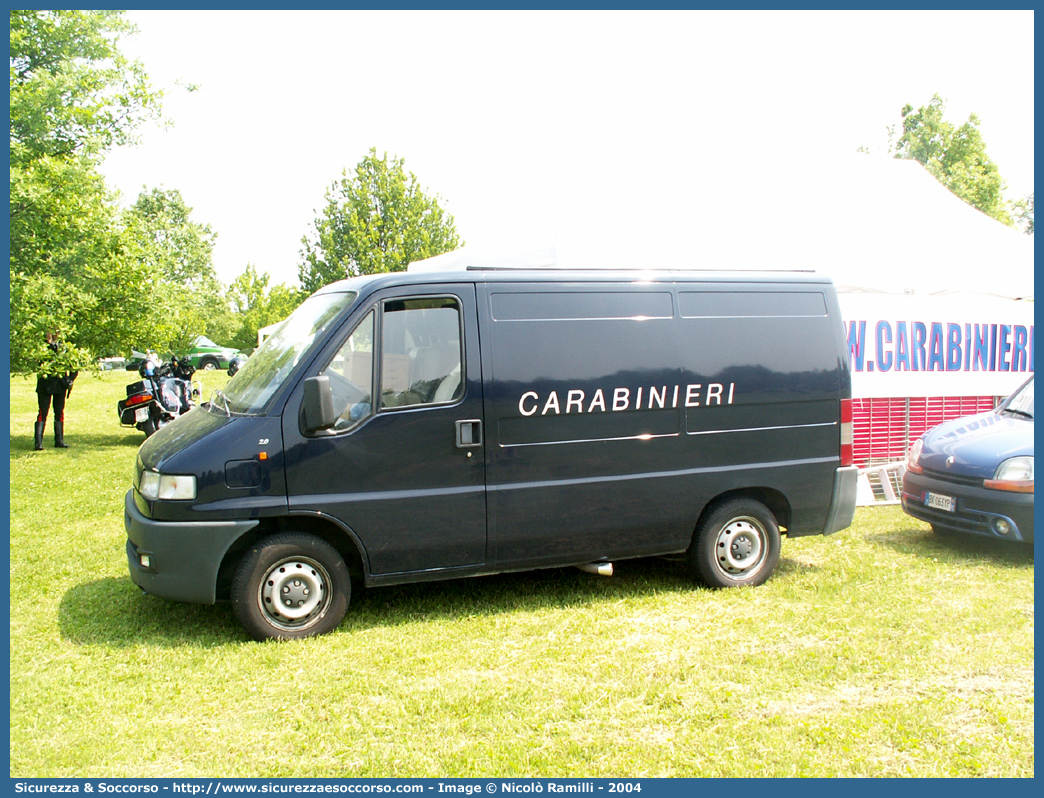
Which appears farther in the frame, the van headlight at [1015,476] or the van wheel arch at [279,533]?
the van headlight at [1015,476]

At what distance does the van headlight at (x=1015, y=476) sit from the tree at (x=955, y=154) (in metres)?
29.8

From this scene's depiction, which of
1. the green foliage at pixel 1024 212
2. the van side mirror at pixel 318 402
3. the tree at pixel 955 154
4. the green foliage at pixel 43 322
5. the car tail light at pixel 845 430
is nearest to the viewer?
the van side mirror at pixel 318 402

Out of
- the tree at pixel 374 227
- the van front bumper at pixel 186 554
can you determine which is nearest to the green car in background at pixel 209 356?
the tree at pixel 374 227

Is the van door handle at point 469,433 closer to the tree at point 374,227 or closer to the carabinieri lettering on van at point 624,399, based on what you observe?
the carabinieri lettering on van at point 624,399

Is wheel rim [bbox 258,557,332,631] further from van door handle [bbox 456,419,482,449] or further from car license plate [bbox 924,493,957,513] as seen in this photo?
car license plate [bbox 924,493,957,513]

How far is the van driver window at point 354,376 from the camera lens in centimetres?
542

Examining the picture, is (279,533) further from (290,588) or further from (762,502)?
(762,502)

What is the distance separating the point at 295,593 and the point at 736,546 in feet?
10.9

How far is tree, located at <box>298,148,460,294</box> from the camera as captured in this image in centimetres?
4484

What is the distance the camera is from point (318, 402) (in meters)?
5.15

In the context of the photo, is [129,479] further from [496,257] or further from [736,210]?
[736,210]

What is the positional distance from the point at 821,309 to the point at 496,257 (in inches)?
173

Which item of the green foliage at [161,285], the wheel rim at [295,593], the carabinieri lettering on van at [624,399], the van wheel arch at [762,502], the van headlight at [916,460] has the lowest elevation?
the wheel rim at [295,593]

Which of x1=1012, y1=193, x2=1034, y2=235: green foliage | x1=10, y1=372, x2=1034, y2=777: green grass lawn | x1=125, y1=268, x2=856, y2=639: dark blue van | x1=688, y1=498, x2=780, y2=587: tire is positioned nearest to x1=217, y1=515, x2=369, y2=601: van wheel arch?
x1=125, y1=268, x2=856, y2=639: dark blue van
